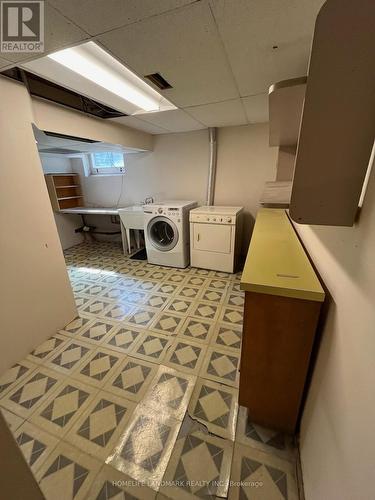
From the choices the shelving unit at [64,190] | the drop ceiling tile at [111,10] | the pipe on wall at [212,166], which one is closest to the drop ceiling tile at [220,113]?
the pipe on wall at [212,166]

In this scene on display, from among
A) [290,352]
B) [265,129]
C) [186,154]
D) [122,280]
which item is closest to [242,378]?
[290,352]

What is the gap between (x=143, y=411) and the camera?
1.29m

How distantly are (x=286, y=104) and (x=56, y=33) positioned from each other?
46.3 inches

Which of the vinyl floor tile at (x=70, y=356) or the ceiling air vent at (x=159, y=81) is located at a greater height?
the ceiling air vent at (x=159, y=81)

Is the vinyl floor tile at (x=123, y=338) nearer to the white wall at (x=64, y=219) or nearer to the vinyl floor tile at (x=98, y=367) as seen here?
the vinyl floor tile at (x=98, y=367)

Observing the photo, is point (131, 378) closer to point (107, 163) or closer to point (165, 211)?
point (165, 211)

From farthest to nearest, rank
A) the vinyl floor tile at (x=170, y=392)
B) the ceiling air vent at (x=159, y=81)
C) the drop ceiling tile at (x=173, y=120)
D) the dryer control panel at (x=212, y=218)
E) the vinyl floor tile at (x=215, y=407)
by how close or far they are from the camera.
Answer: the dryer control panel at (x=212, y=218) → the drop ceiling tile at (x=173, y=120) → the ceiling air vent at (x=159, y=81) → the vinyl floor tile at (x=170, y=392) → the vinyl floor tile at (x=215, y=407)

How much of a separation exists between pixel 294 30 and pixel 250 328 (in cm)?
146

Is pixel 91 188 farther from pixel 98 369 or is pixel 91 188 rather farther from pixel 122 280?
pixel 98 369

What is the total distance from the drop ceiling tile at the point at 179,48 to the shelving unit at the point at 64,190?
3335 mm

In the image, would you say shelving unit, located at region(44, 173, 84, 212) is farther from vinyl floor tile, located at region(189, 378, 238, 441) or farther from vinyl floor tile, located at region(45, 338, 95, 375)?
vinyl floor tile, located at region(189, 378, 238, 441)

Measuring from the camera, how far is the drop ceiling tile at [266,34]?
33.9 inches

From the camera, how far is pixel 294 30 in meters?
1.00

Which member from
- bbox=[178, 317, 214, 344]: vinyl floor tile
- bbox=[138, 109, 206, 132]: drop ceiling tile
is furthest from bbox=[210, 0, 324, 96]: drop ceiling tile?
bbox=[178, 317, 214, 344]: vinyl floor tile
